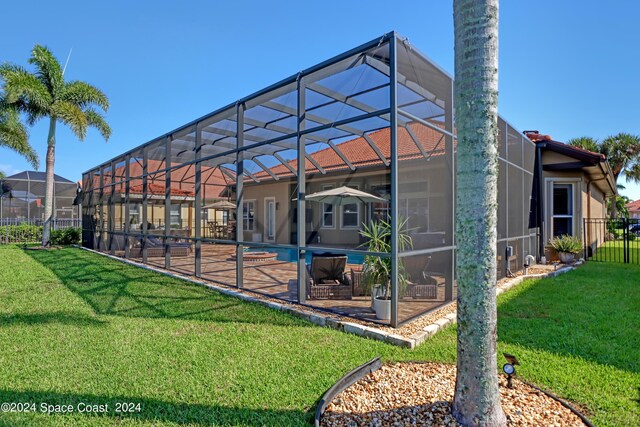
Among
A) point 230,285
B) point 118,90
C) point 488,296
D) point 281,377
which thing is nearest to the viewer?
point 488,296

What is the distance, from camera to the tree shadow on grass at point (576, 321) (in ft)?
12.2

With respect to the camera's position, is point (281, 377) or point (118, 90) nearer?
point (281, 377)

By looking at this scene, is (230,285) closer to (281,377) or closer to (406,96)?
(281,377)

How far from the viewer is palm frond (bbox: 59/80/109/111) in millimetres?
15574

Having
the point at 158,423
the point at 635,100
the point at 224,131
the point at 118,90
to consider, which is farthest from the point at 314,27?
the point at 635,100

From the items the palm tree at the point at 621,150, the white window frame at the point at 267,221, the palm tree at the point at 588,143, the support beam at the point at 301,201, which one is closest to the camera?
the support beam at the point at 301,201

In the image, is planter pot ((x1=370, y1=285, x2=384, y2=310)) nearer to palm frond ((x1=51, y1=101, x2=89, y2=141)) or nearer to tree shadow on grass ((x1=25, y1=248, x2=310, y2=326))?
tree shadow on grass ((x1=25, y1=248, x2=310, y2=326))

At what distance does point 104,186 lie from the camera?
13281 mm

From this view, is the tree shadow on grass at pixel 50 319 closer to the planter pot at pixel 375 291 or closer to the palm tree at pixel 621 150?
the planter pot at pixel 375 291

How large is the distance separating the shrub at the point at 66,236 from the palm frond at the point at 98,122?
5.09 metres

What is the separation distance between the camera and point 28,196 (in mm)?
25281

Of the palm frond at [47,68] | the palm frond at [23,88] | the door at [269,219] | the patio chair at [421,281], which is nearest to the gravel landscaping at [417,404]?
the patio chair at [421,281]

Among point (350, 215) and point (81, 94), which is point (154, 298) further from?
Answer: point (81, 94)

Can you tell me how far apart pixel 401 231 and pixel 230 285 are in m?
4.03
